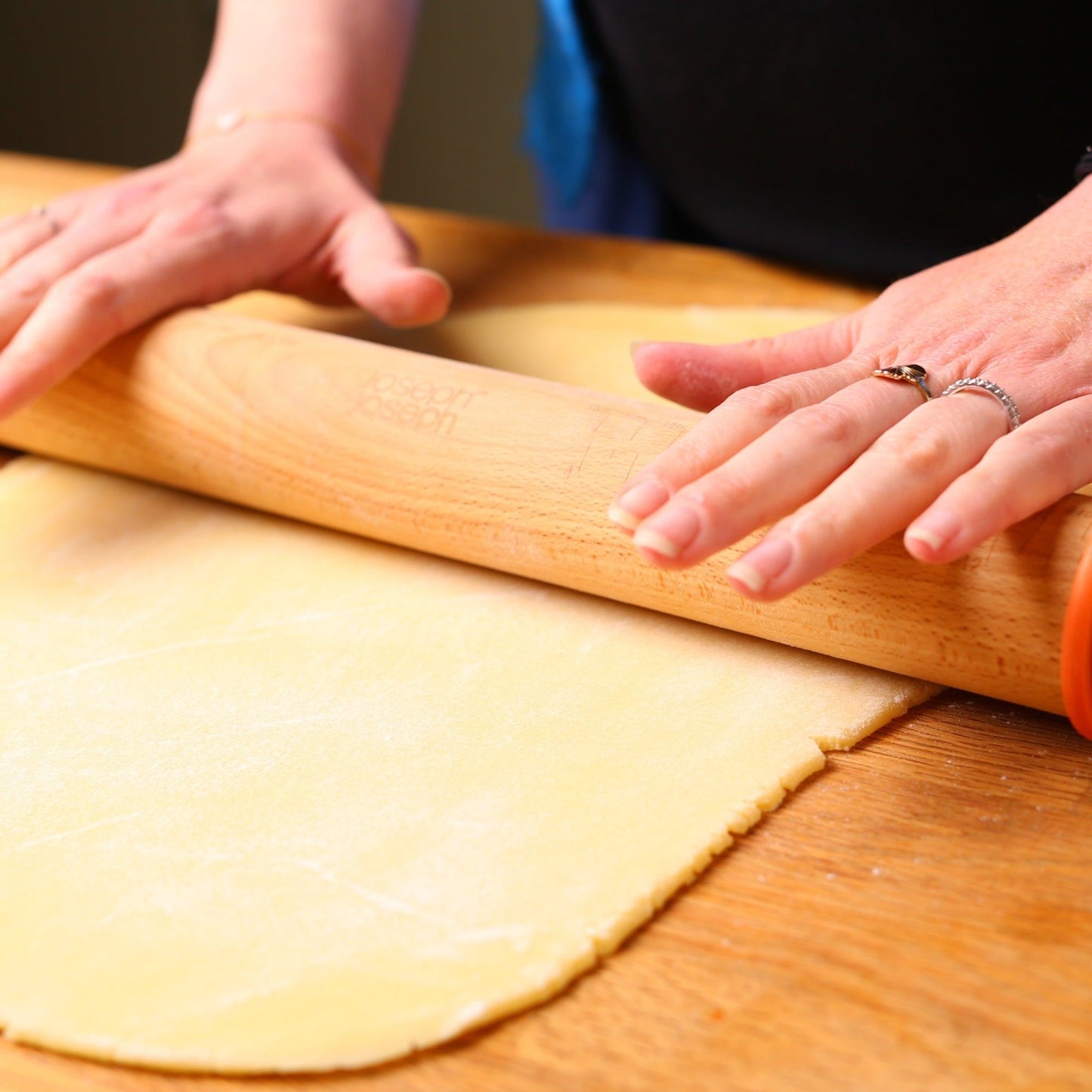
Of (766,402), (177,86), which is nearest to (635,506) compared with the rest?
(766,402)

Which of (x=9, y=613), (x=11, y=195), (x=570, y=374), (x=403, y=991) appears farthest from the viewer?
(x=11, y=195)

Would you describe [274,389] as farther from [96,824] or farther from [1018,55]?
[1018,55]

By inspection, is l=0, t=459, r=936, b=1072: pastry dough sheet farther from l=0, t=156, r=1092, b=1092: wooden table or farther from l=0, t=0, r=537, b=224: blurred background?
l=0, t=0, r=537, b=224: blurred background

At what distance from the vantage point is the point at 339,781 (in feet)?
2.58

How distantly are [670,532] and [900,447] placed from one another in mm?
169

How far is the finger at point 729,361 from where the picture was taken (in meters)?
0.97

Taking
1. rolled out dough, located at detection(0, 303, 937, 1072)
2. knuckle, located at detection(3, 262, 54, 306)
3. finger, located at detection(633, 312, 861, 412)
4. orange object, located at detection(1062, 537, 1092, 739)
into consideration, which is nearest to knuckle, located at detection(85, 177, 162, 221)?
knuckle, located at detection(3, 262, 54, 306)

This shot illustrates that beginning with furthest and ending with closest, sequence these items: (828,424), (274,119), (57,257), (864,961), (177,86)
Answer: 1. (177,86)
2. (274,119)
3. (57,257)
4. (828,424)
5. (864,961)

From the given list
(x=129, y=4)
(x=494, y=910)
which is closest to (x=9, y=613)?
(x=494, y=910)

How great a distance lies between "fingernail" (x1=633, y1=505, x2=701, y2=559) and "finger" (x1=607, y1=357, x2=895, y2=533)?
0.02 meters

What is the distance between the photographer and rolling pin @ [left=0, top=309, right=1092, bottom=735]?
79 cm

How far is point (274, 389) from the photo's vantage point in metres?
1.04

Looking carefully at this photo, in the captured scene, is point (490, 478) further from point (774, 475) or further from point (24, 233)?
point (24, 233)

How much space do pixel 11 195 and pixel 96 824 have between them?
4.54ft
